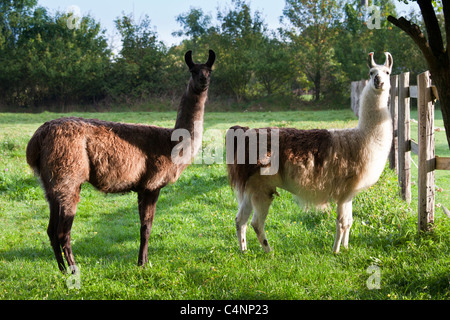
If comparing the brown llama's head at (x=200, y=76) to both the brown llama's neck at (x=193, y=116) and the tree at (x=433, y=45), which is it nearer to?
the brown llama's neck at (x=193, y=116)

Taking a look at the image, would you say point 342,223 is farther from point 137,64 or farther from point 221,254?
point 137,64

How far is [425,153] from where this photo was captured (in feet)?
15.7

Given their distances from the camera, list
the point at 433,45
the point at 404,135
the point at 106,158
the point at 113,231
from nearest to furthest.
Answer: the point at 433,45, the point at 106,158, the point at 113,231, the point at 404,135

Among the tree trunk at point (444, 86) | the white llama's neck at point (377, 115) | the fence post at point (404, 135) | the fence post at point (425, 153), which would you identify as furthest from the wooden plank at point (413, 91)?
the tree trunk at point (444, 86)

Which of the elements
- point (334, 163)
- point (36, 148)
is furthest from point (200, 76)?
point (36, 148)

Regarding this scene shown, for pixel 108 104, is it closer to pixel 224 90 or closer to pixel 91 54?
pixel 91 54

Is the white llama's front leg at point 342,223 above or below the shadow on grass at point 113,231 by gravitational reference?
above

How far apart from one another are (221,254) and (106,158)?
1638mm

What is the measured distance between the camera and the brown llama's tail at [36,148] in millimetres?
4121

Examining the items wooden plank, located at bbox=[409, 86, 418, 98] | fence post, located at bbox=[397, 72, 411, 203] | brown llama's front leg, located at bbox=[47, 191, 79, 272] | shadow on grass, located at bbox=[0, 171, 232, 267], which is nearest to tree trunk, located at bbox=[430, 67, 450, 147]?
wooden plank, located at bbox=[409, 86, 418, 98]

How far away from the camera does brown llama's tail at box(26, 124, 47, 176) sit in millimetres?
4121

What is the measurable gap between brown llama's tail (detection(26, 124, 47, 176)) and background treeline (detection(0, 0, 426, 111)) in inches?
993

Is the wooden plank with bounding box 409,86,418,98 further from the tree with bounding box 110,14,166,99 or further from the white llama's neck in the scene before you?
the tree with bounding box 110,14,166,99
